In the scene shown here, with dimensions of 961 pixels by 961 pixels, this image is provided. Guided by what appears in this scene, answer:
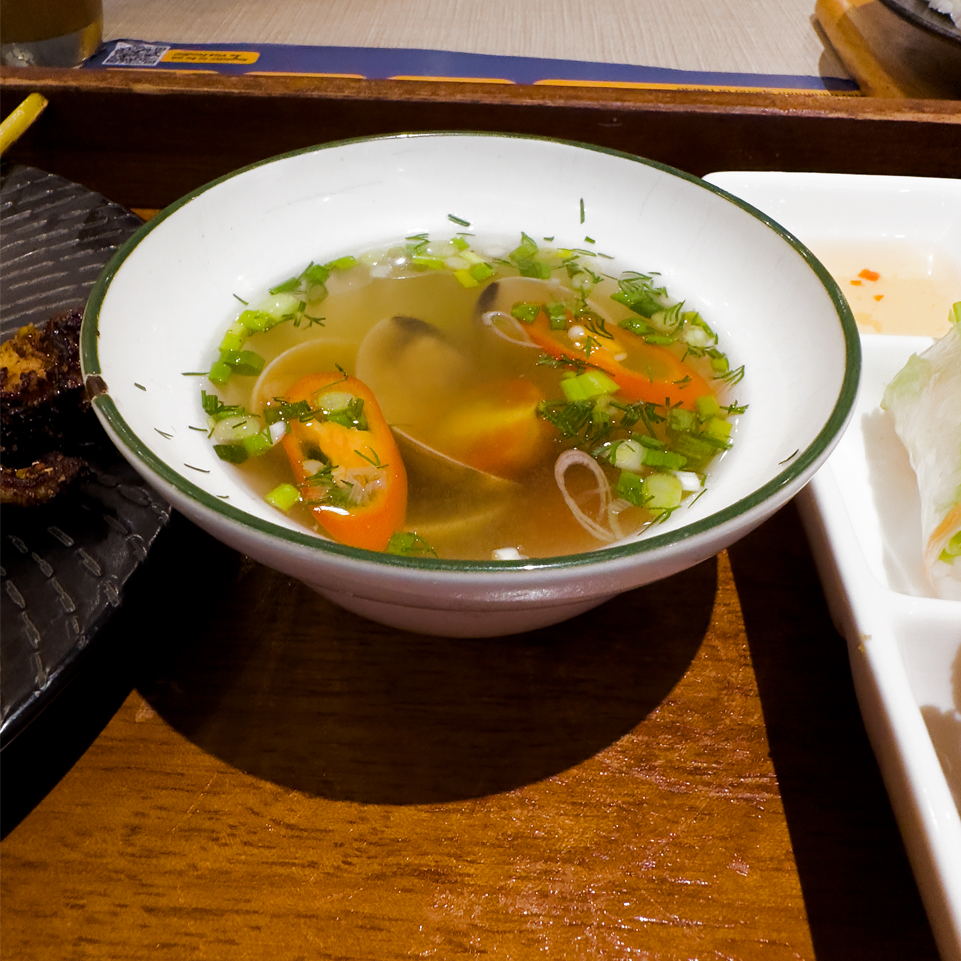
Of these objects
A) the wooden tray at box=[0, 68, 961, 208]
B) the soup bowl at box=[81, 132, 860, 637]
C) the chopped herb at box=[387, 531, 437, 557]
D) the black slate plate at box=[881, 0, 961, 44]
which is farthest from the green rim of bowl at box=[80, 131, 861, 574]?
the black slate plate at box=[881, 0, 961, 44]

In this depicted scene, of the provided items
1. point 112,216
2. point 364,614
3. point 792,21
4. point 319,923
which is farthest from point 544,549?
point 792,21

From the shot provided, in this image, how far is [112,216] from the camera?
1746mm

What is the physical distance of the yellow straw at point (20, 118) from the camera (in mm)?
1797

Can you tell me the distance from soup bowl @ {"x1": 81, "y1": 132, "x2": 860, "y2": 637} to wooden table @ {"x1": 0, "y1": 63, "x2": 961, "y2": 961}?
147mm

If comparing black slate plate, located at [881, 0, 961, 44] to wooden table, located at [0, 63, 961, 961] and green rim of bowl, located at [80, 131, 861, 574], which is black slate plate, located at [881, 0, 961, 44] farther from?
wooden table, located at [0, 63, 961, 961]

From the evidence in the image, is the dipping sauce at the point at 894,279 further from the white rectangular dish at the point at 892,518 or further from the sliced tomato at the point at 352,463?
the sliced tomato at the point at 352,463

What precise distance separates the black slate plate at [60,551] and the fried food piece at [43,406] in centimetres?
4

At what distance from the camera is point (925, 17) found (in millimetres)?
2213

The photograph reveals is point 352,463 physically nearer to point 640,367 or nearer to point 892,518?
point 640,367

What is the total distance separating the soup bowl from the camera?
77cm

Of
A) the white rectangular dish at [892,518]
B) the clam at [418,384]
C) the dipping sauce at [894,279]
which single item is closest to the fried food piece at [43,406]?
the clam at [418,384]

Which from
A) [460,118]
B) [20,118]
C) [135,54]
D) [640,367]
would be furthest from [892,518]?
[135,54]

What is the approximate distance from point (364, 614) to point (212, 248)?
755 millimetres

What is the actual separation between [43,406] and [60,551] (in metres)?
0.32
